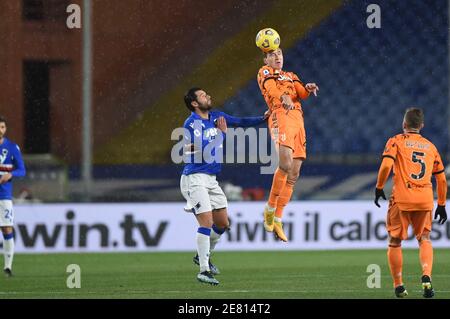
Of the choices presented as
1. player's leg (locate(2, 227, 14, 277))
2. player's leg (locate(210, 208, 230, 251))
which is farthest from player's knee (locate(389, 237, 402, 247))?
player's leg (locate(2, 227, 14, 277))

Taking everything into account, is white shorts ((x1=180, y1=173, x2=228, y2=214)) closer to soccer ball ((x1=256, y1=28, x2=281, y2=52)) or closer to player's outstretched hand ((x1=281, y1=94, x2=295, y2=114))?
player's outstretched hand ((x1=281, y1=94, x2=295, y2=114))

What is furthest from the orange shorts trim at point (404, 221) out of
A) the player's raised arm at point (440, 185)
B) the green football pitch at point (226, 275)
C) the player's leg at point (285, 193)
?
the player's leg at point (285, 193)

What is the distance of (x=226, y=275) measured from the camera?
1236 centimetres

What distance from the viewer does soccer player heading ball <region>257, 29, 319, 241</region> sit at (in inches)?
399

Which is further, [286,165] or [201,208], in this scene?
[286,165]

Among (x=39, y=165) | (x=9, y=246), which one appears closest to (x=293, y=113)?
(x=9, y=246)

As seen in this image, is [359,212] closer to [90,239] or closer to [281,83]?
[90,239]

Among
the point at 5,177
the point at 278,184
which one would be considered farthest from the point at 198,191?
the point at 5,177

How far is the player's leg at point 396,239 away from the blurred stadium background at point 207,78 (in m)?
7.21

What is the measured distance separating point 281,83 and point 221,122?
706mm

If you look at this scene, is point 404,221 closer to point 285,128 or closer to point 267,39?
A: point 285,128

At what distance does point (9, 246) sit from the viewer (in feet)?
41.4

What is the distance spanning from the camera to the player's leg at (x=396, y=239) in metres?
9.25

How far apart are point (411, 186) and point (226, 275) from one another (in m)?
3.70
